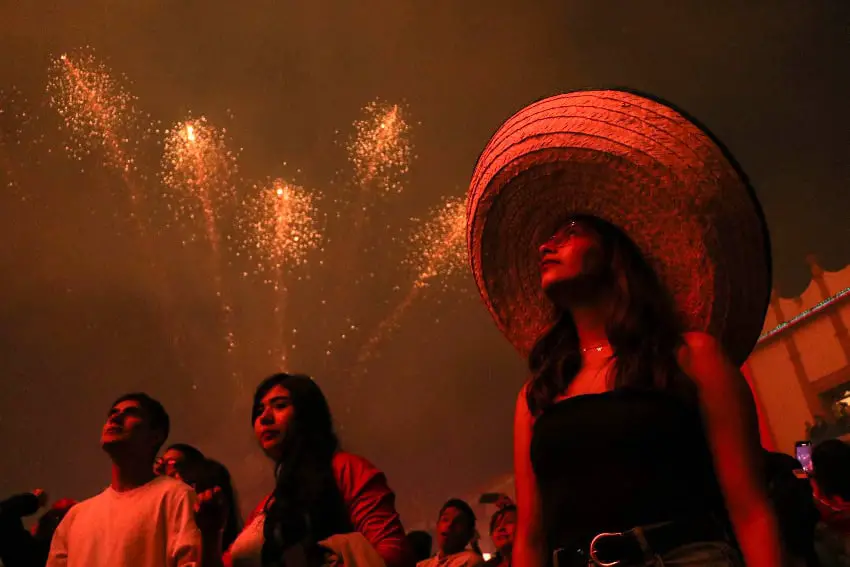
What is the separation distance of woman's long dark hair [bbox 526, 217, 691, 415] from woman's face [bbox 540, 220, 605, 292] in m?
0.03

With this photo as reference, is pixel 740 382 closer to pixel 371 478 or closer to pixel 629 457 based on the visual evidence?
pixel 629 457

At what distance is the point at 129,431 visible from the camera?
9.39ft

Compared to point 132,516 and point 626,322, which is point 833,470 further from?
point 132,516

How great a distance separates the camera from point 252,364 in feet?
38.6

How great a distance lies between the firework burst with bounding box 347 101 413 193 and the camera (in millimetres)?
12328

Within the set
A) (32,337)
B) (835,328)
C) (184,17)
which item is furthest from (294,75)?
(835,328)

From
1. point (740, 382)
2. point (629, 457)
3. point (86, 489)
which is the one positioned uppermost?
point (86, 489)

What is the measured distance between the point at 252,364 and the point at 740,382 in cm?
1081

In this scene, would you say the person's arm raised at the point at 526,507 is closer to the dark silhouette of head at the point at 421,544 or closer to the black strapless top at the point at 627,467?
the black strapless top at the point at 627,467

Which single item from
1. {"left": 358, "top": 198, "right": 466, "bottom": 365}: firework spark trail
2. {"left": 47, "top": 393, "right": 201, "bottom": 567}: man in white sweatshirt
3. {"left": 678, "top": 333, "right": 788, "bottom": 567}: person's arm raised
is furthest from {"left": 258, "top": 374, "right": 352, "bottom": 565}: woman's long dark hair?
{"left": 358, "top": 198, "right": 466, "bottom": 365}: firework spark trail

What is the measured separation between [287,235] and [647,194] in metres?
11.8

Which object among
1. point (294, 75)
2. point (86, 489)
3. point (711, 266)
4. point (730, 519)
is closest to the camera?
point (730, 519)

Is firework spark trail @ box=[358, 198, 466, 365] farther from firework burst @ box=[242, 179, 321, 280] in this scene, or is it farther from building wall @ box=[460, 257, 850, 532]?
building wall @ box=[460, 257, 850, 532]

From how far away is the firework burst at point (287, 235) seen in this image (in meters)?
12.3
